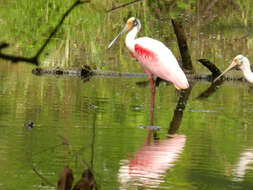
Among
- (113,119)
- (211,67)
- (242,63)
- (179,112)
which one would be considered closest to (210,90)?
(211,67)

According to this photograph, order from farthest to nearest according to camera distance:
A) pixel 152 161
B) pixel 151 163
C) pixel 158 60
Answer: pixel 158 60, pixel 152 161, pixel 151 163

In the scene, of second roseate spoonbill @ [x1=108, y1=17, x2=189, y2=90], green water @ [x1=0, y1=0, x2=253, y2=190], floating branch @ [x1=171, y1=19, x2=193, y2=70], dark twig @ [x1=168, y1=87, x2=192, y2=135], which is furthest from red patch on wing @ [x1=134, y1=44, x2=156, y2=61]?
floating branch @ [x1=171, y1=19, x2=193, y2=70]

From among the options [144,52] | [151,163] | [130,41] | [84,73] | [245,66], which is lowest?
[151,163]

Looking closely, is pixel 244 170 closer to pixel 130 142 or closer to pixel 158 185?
pixel 158 185

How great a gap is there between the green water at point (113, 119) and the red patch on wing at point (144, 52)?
0.67m

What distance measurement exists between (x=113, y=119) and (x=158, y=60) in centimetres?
243

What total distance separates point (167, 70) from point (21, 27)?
8.46 m

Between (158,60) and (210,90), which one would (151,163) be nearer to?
(158,60)

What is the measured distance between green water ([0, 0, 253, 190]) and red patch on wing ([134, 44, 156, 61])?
67 centimetres

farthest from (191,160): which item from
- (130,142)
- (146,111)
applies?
(146,111)

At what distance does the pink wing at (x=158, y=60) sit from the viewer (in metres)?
10.9

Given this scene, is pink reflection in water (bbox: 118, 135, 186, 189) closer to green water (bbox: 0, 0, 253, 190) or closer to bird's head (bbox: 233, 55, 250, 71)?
green water (bbox: 0, 0, 253, 190)

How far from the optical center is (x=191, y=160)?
22.0ft

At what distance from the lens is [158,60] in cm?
1129
